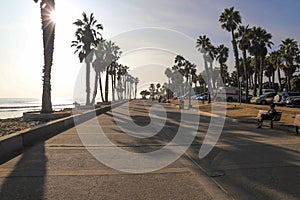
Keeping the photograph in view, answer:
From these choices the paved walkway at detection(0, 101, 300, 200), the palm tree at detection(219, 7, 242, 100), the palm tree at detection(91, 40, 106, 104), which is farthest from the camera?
the palm tree at detection(91, 40, 106, 104)

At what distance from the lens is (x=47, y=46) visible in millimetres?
22500

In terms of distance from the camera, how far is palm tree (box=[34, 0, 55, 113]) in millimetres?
22453

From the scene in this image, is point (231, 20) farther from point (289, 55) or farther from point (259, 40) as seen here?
point (289, 55)

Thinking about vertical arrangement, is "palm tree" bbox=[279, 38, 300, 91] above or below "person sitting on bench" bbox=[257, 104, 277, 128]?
above

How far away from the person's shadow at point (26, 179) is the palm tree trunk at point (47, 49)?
14.8 metres

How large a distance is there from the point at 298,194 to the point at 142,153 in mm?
4600

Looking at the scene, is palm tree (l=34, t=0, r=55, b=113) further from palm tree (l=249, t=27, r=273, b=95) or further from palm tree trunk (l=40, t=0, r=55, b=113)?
palm tree (l=249, t=27, r=273, b=95)

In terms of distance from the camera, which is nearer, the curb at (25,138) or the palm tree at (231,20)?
the curb at (25,138)

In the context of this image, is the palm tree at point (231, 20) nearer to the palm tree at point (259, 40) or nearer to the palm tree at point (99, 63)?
the palm tree at point (259, 40)

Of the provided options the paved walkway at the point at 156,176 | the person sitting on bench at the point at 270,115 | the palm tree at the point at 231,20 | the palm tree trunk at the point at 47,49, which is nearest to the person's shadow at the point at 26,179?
the paved walkway at the point at 156,176

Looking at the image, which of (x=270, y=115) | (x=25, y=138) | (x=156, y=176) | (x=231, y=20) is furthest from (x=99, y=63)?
(x=156, y=176)

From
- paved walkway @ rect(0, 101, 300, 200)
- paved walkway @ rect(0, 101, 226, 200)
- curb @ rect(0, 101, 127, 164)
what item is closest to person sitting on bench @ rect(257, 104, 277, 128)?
paved walkway @ rect(0, 101, 300, 200)

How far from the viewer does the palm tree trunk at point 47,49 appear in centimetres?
2245

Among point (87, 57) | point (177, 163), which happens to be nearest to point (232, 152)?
point (177, 163)
